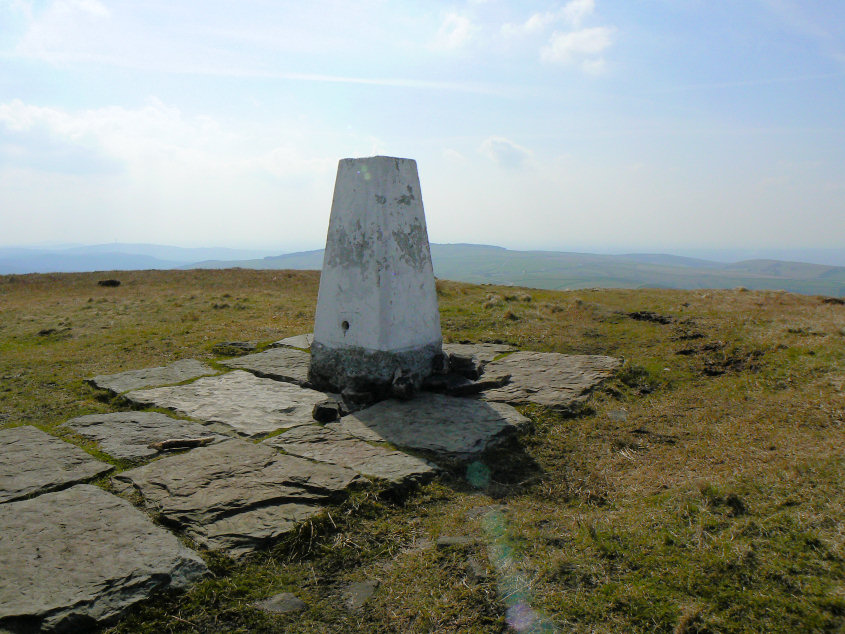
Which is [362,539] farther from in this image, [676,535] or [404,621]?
[676,535]

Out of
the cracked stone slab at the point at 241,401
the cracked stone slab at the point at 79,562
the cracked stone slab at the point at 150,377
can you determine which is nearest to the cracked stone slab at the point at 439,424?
the cracked stone slab at the point at 241,401

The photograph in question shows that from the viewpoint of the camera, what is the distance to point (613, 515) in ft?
12.7

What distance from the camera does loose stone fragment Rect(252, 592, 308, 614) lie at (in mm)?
3002

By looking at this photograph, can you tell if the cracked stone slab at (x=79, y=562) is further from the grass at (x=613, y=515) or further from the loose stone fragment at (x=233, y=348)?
the loose stone fragment at (x=233, y=348)

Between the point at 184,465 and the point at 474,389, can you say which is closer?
the point at 184,465

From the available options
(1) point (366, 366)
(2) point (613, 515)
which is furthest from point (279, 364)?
(2) point (613, 515)

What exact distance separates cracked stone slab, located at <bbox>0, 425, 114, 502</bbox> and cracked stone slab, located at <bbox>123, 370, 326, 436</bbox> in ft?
3.98

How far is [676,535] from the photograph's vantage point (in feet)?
11.4

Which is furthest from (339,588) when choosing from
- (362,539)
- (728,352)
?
(728,352)

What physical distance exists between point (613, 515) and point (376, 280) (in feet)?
11.4

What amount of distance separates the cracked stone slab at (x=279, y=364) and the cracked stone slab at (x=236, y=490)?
2230mm

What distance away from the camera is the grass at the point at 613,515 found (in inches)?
114

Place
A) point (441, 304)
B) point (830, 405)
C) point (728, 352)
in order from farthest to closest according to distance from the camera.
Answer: point (441, 304)
point (728, 352)
point (830, 405)

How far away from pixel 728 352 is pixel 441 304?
6321mm
